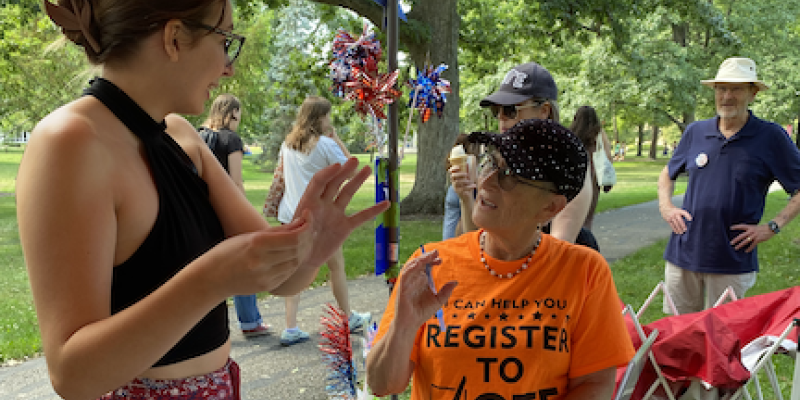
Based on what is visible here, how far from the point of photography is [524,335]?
6.23 feet

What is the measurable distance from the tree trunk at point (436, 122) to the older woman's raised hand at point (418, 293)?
10631 mm

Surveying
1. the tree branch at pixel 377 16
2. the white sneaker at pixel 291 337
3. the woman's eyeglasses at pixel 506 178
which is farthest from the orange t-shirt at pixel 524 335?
the tree branch at pixel 377 16

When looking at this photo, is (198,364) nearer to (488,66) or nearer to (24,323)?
(24,323)

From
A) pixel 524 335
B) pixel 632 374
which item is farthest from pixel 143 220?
pixel 632 374

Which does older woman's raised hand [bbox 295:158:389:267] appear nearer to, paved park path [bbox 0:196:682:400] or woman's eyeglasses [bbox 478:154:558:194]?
woman's eyeglasses [bbox 478:154:558:194]

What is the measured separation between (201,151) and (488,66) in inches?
678

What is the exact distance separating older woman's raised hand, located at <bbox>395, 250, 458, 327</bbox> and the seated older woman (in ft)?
0.48

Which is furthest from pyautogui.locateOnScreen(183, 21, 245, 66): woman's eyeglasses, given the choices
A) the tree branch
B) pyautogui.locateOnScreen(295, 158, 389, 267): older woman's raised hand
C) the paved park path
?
the tree branch

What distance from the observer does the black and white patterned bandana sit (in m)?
1.99

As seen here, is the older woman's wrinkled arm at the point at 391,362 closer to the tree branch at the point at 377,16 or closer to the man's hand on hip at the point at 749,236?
the man's hand on hip at the point at 749,236

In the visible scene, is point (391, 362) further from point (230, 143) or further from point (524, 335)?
point (230, 143)

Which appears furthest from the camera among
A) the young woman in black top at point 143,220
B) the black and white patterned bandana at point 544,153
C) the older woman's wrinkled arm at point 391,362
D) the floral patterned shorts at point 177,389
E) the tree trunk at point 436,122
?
the tree trunk at point 436,122

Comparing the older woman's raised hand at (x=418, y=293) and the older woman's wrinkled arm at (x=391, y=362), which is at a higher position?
the older woman's raised hand at (x=418, y=293)

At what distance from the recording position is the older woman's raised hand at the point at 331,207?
0.98m
